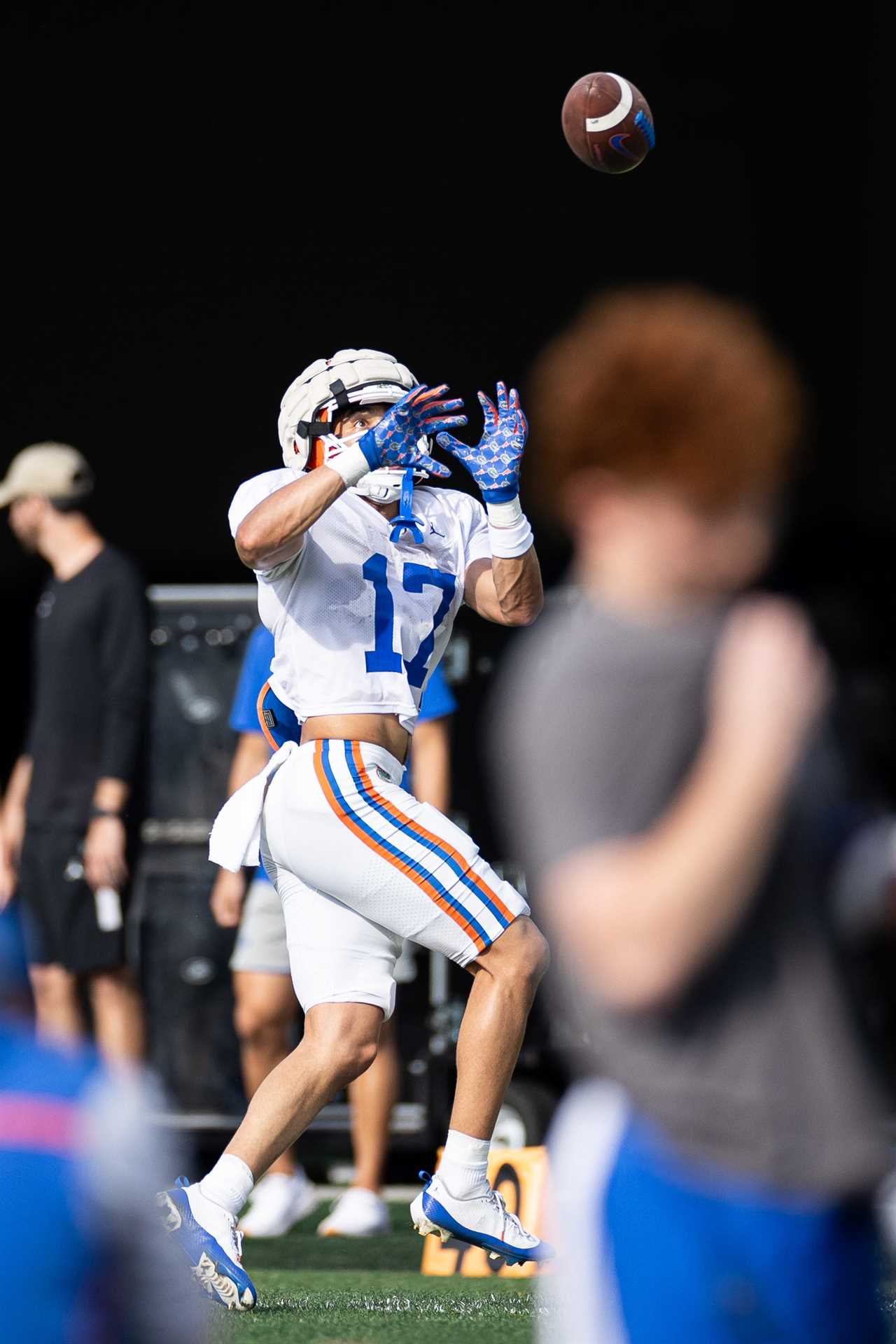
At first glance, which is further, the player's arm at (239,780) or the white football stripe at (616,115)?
the player's arm at (239,780)

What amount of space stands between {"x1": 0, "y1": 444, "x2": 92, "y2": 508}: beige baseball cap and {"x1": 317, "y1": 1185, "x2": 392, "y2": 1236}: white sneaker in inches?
90.8

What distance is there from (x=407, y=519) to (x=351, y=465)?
296mm

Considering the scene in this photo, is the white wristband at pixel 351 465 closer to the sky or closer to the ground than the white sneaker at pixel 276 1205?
closer to the sky

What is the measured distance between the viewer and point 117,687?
6070mm

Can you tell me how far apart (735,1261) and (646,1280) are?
0.08 metres

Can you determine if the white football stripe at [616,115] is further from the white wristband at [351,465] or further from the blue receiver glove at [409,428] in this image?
the white wristband at [351,465]

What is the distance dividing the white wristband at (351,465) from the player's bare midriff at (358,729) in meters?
0.47

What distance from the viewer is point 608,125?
5.31 meters

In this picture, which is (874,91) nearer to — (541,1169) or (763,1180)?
(541,1169)

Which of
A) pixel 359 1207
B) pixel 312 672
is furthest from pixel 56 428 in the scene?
pixel 312 672

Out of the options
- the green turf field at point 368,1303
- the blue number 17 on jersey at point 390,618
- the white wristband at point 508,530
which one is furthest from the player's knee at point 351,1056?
the white wristband at point 508,530

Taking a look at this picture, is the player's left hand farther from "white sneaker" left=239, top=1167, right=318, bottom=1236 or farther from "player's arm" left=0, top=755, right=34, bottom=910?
"white sneaker" left=239, top=1167, right=318, bottom=1236

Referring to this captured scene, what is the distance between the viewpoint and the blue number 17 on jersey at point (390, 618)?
4141mm

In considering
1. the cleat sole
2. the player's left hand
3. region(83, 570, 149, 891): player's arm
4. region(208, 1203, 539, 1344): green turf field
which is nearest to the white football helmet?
the cleat sole
